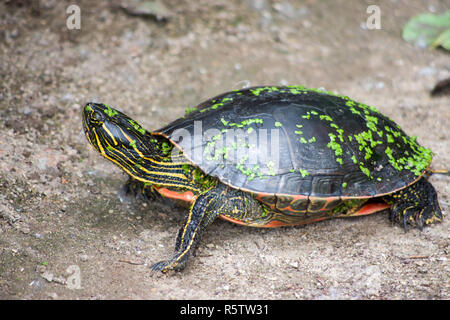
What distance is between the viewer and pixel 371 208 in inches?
197

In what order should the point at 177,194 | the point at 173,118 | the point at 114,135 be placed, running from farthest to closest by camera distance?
the point at 173,118 < the point at 177,194 < the point at 114,135

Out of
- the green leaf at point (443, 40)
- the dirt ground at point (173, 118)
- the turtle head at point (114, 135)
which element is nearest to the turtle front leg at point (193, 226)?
the dirt ground at point (173, 118)

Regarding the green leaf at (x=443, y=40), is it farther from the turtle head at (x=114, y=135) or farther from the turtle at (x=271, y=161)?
the turtle head at (x=114, y=135)

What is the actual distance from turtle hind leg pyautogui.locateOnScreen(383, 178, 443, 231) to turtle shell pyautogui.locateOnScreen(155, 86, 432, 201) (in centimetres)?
25

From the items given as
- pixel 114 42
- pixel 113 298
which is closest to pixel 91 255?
pixel 113 298

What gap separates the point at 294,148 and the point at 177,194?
1463 millimetres

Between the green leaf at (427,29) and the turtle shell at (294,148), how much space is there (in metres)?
4.68

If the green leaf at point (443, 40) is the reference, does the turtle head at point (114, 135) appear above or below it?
below

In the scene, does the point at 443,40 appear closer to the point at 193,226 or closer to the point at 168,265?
the point at 193,226

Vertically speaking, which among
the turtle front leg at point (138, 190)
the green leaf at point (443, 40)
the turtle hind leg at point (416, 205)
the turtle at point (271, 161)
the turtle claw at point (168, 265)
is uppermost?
the green leaf at point (443, 40)

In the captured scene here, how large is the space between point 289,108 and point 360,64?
4225mm

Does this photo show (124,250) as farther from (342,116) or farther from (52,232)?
(342,116)

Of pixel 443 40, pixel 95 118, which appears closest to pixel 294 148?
pixel 95 118

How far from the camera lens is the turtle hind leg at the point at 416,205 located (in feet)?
15.9
